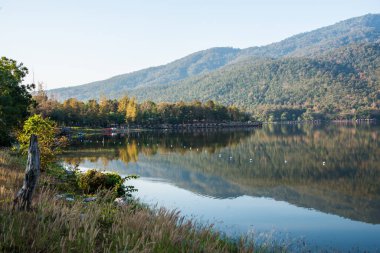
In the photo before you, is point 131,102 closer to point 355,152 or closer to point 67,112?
point 67,112

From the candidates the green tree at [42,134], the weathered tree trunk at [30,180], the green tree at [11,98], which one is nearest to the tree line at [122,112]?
the green tree at [11,98]

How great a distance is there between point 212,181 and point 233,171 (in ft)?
19.9

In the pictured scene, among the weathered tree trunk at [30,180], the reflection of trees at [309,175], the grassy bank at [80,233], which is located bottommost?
the reflection of trees at [309,175]

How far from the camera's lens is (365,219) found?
74.2 feet

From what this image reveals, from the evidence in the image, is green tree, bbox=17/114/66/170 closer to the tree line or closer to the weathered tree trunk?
the weathered tree trunk

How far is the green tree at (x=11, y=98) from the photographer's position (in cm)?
3572

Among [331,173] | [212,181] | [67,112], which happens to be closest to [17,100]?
[212,181]

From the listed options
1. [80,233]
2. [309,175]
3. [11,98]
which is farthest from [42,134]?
[309,175]

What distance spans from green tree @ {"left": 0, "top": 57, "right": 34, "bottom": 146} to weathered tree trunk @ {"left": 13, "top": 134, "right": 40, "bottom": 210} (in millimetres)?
27075

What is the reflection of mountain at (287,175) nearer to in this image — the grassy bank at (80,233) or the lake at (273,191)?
the lake at (273,191)

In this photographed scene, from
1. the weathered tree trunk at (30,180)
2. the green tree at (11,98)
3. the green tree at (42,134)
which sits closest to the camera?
the weathered tree trunk at (30,180)

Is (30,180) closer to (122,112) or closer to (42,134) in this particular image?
(42,134)

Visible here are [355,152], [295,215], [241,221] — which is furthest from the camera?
[355,152]

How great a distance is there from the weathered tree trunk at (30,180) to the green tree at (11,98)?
27.1 meters
